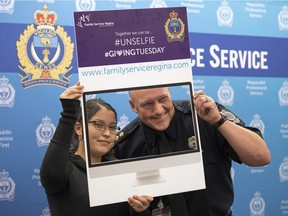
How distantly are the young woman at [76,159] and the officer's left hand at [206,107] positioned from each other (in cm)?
31

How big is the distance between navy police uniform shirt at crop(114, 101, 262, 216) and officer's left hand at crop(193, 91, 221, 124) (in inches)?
2.7

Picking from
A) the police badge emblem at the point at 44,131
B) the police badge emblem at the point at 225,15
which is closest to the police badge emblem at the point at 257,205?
the police badge emblem at the point at 225,15

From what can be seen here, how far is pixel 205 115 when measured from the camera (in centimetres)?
145

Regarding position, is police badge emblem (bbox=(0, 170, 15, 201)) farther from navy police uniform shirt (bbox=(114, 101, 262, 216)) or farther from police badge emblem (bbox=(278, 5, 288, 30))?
police badge emblem (bbox=(278, 5, 288, 30))

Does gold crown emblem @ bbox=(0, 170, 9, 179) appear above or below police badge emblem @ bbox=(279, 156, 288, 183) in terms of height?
above

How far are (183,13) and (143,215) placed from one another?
0.73 m

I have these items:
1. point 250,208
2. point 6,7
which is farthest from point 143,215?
point 250,208

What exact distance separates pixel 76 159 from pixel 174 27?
60 centimetres

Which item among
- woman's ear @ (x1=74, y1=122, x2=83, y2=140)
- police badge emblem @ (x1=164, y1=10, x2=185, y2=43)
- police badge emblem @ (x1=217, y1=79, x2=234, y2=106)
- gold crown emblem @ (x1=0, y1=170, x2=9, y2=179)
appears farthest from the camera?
police badge emblem @ (x1=217, y1=79, x2=234, y2=106)

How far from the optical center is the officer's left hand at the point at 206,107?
1.41m

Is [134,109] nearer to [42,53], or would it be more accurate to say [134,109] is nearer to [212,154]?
[212,154]

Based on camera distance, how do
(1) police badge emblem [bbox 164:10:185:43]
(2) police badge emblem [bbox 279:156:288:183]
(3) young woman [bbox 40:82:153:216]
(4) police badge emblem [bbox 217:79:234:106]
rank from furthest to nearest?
(2) police badge emblem [bbox 279:156:288:183] → (4) police badge emblem [bbox 217:79:234:106] → (1) police badge emblem [bbox 164:10:185:43] → (3) young woman [bbox 40:82:153:216]

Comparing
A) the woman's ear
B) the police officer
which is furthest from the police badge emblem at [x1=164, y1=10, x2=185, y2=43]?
the woman's ear

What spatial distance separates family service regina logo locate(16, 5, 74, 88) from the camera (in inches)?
94.8
